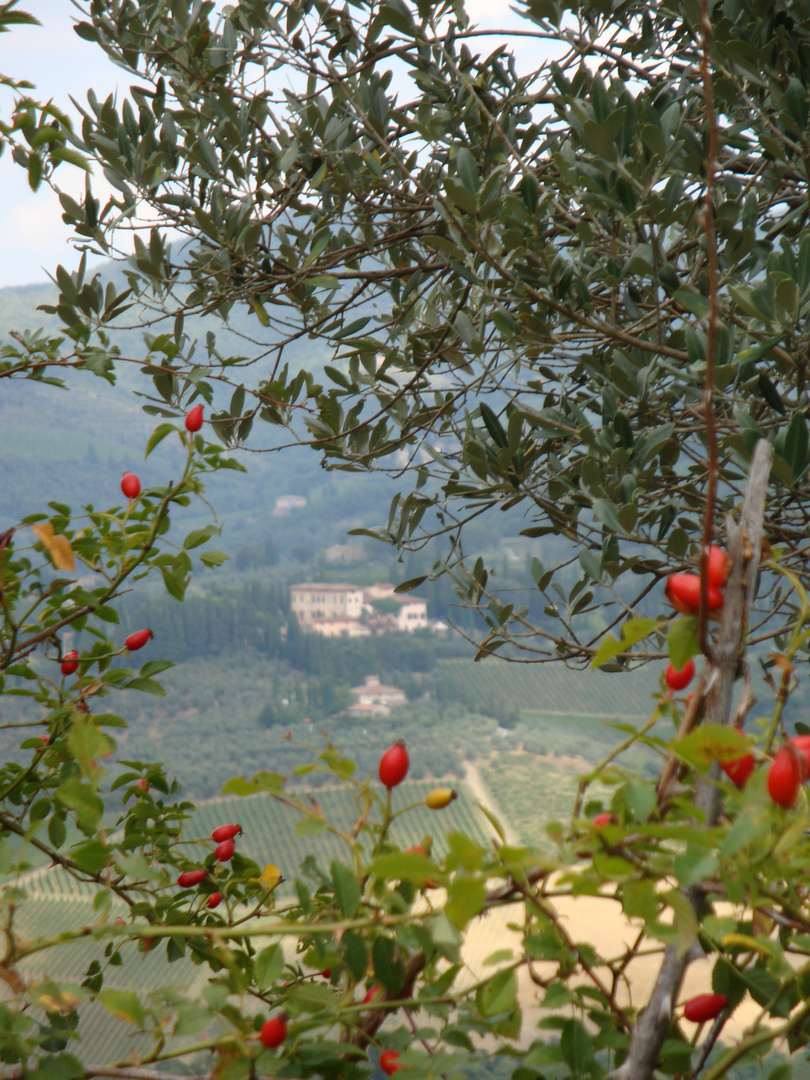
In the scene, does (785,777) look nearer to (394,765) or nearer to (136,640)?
(394,765)

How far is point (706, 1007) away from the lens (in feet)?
1.64

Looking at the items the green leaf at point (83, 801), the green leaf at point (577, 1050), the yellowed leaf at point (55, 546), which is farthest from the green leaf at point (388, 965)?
the yellowed leaf at point (55, 546)

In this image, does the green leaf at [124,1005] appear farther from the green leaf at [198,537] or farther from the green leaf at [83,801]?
the green leaf at [198,537]

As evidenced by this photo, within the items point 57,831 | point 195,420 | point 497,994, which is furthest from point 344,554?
point 497,994

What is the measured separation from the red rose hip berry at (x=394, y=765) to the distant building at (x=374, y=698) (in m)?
12.1

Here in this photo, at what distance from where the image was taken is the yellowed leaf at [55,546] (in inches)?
25.3

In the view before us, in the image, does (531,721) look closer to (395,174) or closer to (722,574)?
(395,174)

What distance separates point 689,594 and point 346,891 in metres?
0.28

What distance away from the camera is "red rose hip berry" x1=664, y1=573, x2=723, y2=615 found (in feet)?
1.51

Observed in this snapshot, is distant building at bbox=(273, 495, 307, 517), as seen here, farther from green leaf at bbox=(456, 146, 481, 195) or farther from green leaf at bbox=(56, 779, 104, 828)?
green leaf at bbox=(56, 779, 104, 828)

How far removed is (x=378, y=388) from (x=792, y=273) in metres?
1.09

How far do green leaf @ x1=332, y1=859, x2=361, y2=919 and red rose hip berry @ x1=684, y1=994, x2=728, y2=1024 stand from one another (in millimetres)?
236

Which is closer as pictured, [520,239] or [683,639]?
[683,639]

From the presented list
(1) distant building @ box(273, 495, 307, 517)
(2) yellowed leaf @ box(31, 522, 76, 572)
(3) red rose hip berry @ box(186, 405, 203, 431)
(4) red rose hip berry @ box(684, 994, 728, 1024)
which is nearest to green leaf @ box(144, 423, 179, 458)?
(3) red rose hip berry @ box(186, 405, 203, 431)
